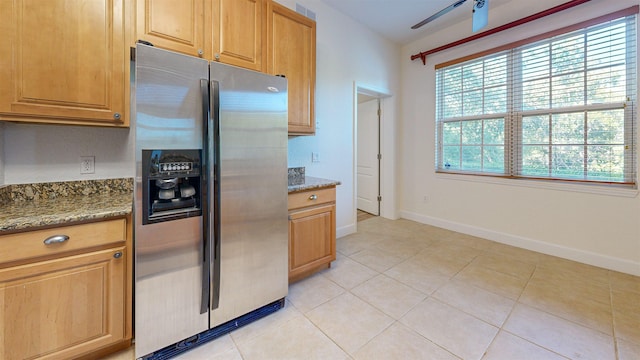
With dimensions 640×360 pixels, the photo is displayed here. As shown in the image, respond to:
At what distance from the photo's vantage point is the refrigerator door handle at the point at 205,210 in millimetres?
1367

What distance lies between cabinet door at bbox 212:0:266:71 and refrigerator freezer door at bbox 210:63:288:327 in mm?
428

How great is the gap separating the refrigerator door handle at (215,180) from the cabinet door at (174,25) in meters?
0.51

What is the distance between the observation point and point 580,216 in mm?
2592

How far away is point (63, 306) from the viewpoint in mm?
1197

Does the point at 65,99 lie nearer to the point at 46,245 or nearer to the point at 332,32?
the point at 46,245

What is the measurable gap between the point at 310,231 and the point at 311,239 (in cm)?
8

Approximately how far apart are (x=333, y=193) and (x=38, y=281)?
1.91 meters

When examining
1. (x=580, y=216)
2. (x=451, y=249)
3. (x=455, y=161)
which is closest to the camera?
(x=580, y=216)

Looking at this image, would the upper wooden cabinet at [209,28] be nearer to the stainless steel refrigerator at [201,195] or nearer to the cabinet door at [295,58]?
the cabinet door at [295,58]

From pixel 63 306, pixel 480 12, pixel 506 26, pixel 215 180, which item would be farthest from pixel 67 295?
pixel 506 26

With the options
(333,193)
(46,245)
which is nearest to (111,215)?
(46,245)

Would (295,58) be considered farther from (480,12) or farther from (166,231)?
(166,231)

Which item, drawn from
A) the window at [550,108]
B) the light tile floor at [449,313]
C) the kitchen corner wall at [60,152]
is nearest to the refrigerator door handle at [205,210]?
the light tile floor at [449,313]

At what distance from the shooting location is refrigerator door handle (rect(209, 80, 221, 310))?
1.39 meters
